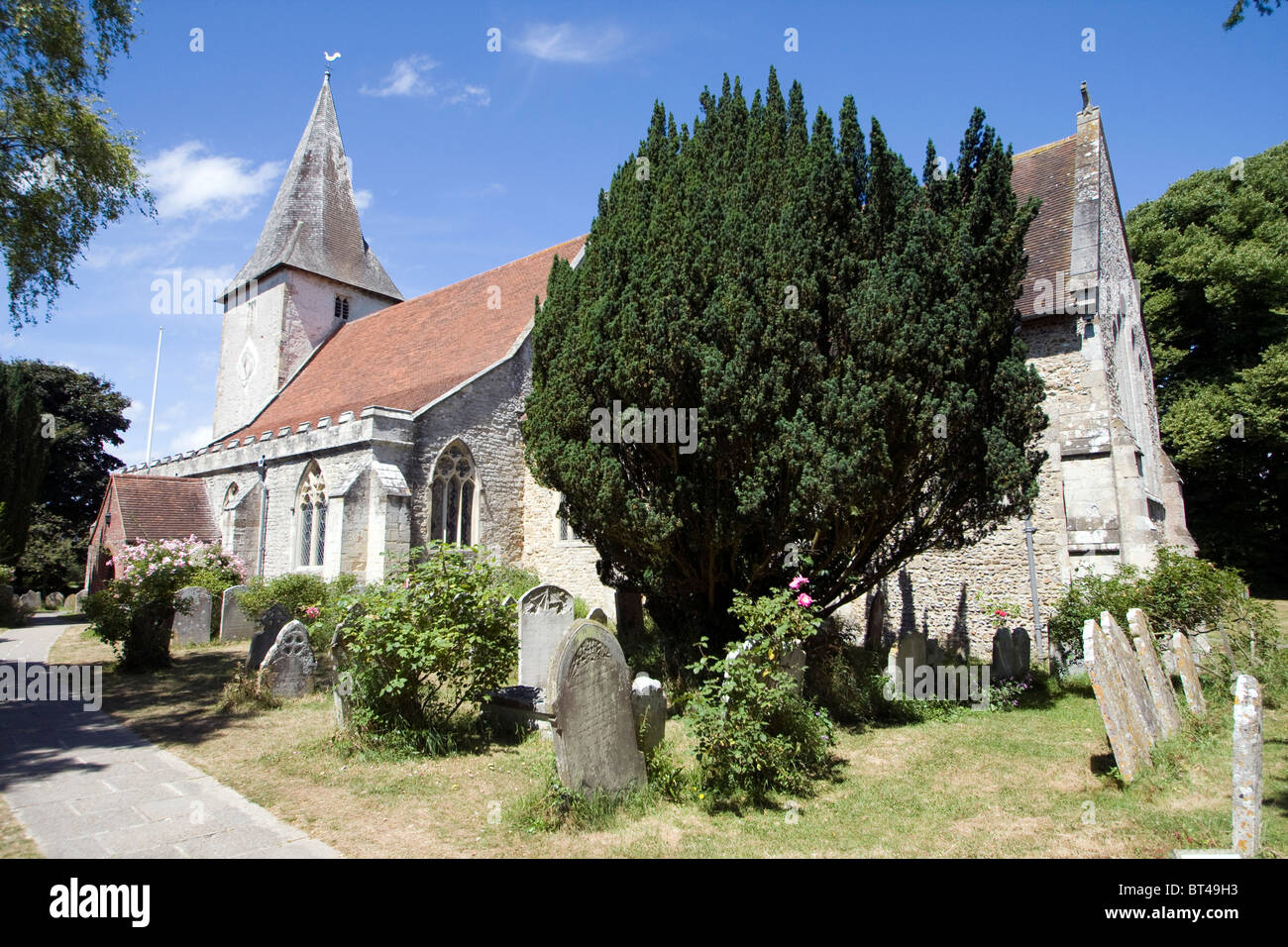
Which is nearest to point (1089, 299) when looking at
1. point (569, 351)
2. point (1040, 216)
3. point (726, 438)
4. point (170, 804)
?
point (1040, 216)

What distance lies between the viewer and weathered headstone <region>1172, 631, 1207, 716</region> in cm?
691

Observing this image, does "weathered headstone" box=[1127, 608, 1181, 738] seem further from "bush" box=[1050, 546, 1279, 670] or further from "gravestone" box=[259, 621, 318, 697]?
"gravestone" box=[259, 621, 318, 697]

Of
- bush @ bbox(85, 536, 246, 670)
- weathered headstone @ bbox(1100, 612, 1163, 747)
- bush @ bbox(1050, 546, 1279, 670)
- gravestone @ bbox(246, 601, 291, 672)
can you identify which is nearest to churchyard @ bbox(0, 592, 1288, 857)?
weathered headstone @ bbox(1100, 612, 1163, 747)

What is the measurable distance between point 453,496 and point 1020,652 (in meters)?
11.4

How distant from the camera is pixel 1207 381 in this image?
21.1 meters

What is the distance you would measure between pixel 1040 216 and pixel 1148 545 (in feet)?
20.8

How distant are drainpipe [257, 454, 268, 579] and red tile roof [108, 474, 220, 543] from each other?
2877mm

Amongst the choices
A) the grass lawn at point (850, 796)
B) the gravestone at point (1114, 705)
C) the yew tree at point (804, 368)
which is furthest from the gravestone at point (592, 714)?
the gravestone at point (1114, 705)

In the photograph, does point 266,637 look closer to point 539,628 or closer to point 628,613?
point 539,628

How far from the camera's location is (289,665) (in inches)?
337

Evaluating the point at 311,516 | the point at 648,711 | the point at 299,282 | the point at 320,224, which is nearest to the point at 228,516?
the point at 311,516

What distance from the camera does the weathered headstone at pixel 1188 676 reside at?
6.91 metres

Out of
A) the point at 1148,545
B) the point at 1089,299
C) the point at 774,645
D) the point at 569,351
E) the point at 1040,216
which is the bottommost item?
the point at 774,645
